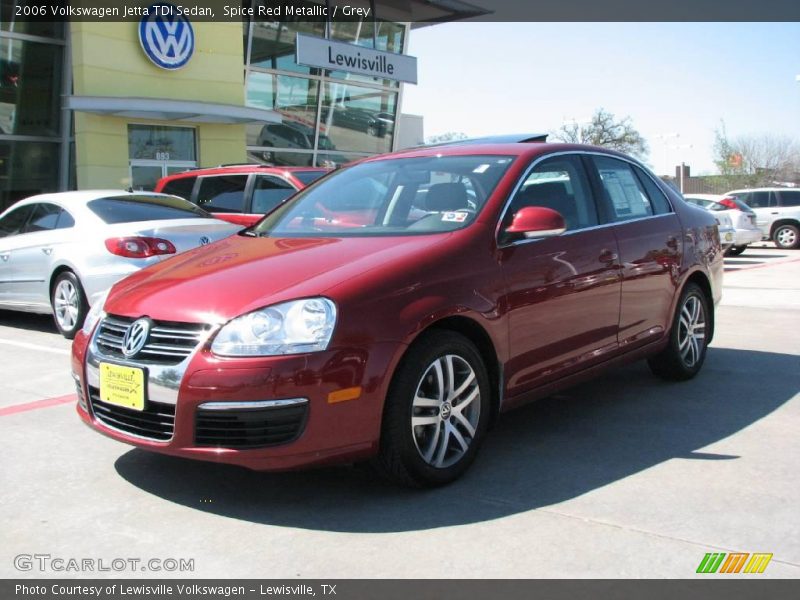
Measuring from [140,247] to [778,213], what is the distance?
19.2 metres

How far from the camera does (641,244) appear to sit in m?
5.29

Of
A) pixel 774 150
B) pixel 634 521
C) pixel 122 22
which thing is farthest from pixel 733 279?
pixel 774 150

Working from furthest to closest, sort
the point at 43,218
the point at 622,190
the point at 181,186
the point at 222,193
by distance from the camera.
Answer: the point at 181,186 → the point at 222,193 → the point at 43,218 → the point at 622,190

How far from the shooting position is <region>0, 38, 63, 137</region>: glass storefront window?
1792 cm

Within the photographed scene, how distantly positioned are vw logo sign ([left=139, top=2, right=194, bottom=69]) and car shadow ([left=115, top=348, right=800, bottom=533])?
1413cm

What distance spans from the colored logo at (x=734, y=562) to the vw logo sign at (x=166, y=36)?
16.3m

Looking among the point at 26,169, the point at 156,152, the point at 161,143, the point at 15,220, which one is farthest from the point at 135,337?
the point at 26,169

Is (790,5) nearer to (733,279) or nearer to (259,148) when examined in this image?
(733,279)

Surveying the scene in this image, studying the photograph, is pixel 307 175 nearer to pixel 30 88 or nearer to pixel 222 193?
pixel 222 193

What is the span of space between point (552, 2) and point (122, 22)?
10385 millimetres

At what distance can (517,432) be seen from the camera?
4812 millimetres

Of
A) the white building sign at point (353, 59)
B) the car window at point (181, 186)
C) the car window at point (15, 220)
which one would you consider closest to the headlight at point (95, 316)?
the car window at point (15, 220)

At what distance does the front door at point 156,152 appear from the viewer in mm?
17422

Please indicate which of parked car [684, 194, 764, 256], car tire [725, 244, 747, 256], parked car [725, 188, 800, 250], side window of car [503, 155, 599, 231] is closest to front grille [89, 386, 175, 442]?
side window of car [503, 155, 599, 231]
